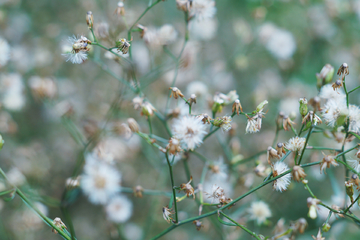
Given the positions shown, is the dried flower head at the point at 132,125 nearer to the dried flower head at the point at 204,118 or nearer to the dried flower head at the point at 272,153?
the dried flower head at the point at 204,118

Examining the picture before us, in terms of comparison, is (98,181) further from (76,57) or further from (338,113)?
(338,113)

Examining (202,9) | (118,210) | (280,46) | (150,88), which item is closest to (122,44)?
(202,9)

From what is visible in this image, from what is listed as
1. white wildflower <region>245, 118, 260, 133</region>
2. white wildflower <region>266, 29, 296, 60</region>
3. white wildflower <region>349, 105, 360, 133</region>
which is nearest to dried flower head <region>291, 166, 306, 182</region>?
white wildflower <region>245, 118, 260, 133</region>

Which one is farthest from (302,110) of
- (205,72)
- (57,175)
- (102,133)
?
(57,175)

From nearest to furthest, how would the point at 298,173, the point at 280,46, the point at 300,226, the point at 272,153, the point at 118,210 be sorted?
1. the point at 298,173
2. the point at 272,153
3. the point at 300,226
4. the point at 118,210
5. the point at 280,46

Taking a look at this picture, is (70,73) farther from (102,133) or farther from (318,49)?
(318,49)

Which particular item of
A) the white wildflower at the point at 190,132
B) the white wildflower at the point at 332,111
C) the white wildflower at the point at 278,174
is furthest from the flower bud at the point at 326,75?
the white wildflower at the point at 190,132
